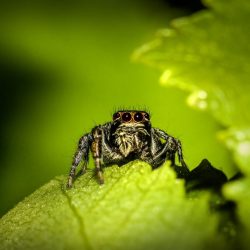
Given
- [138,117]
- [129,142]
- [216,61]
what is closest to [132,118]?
[138,117]

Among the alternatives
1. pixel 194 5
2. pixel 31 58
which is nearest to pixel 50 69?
pixel 31 58

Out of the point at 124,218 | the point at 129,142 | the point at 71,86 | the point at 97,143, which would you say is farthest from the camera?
the point at 71,86

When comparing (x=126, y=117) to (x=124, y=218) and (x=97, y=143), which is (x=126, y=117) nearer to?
(x=97, y=143)

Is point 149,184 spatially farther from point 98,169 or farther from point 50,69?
point 50,69

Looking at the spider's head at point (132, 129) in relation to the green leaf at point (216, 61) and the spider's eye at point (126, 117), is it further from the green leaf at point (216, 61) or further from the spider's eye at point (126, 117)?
the green leaf at point (216, 61)

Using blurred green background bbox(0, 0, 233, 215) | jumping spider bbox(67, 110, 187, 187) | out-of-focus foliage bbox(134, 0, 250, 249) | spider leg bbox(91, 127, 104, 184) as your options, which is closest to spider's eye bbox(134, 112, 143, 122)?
jumping spider bbox(67, 110, 187, 187)

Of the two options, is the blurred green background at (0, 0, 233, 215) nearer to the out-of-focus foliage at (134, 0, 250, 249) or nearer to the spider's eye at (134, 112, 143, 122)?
the spider's eye at (134, 112, 143, 122)

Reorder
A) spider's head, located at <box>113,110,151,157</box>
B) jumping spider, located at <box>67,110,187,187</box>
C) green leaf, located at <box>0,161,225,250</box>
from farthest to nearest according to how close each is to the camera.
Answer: spider's head, located at <box>113,110,151,157</box>
jumping spider, located at <box>67,110,187,187</box>
green leaf, located at <box>0,161,225,250</box>
